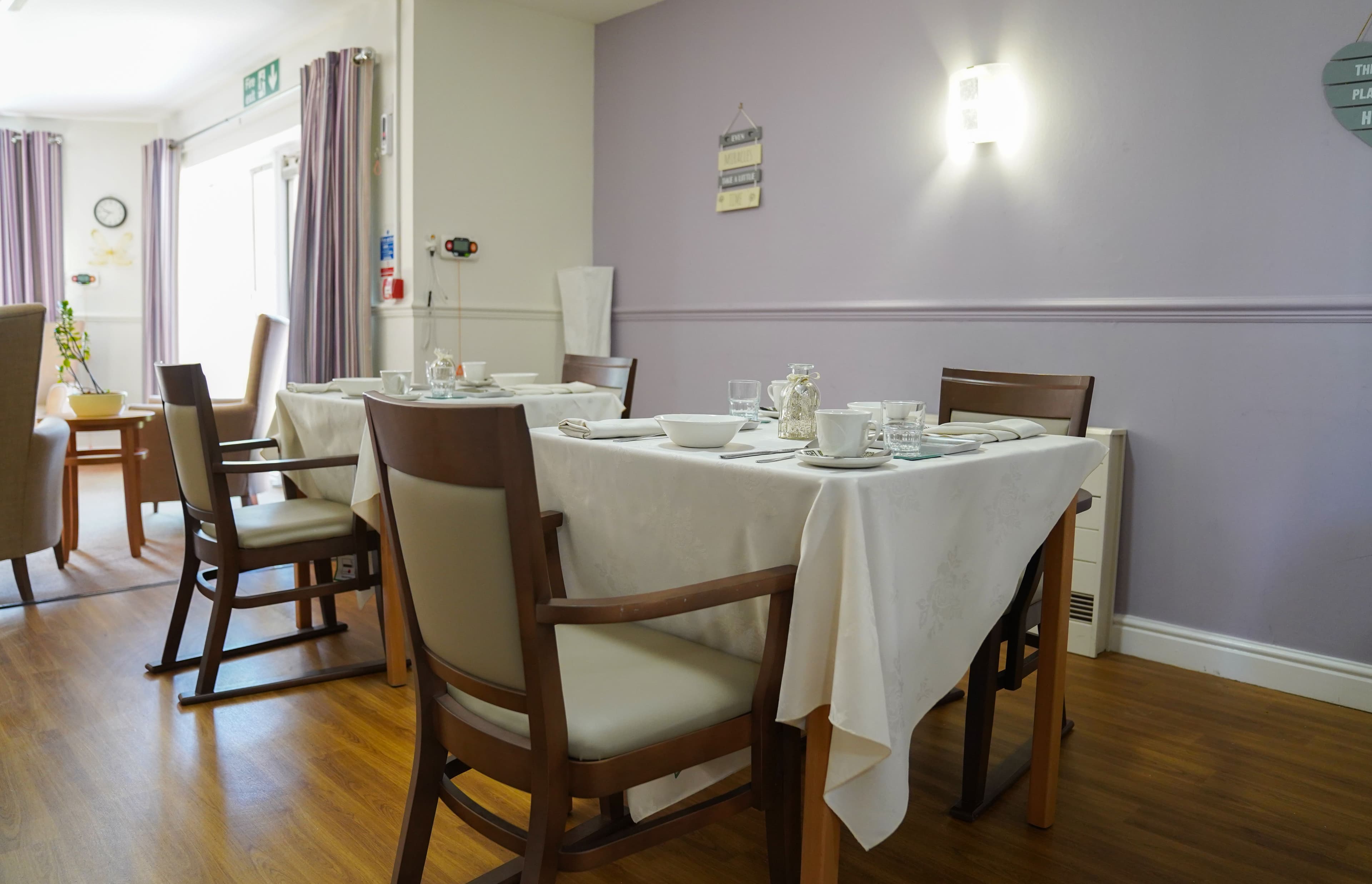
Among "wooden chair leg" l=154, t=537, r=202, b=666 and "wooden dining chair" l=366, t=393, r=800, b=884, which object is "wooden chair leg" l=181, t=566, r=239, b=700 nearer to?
"wooden chair leg" l=154, t=537, r=202, b=666

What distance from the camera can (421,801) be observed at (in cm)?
137

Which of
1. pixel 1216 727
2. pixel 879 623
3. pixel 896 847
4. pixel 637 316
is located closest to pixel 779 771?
pixel 879 623

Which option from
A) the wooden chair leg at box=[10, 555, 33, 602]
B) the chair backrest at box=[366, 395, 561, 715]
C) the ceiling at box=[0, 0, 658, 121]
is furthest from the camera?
the ceiling at box=[0, 0, 658, 121]

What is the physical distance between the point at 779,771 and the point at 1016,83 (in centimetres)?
261

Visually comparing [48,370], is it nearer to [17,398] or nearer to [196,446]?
[17,398]

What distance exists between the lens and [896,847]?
1.78 meters

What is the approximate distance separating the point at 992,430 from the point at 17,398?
3139 millimetres

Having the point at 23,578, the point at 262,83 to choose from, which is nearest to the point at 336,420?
the point at 23,578

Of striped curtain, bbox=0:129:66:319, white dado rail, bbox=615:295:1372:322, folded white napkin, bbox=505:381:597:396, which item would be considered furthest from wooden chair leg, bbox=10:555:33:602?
striped curtain, bbox=0:129:66:319

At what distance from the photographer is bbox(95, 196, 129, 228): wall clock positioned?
7770 millimetres

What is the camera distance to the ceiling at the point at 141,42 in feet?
15.8

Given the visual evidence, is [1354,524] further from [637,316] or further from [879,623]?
[637,316]

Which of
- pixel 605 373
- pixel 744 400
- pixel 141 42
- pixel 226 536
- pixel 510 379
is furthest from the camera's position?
pixel 141 42

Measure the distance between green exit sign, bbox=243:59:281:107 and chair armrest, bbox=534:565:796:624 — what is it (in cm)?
535
